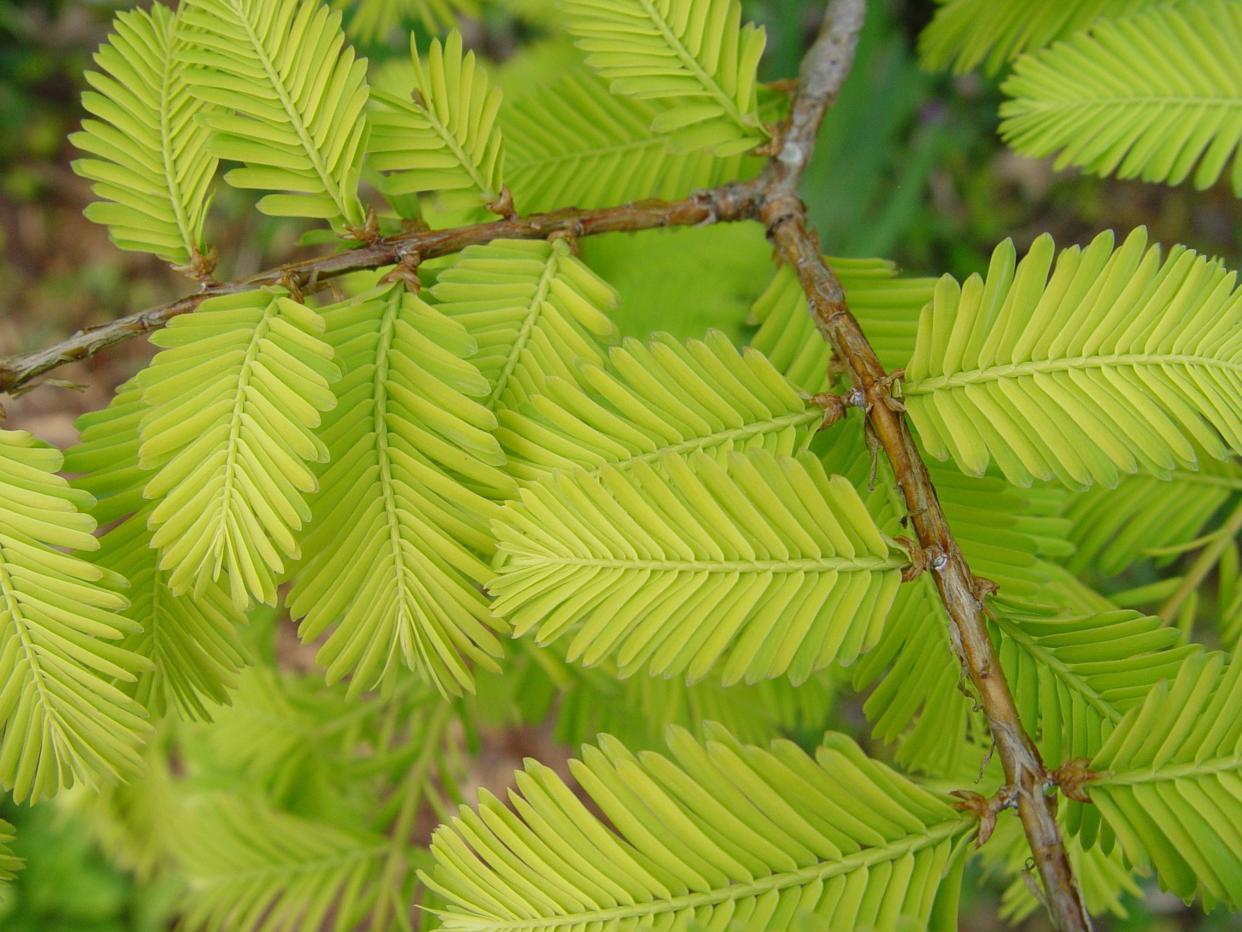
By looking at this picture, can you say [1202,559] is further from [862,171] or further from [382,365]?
[862,171]

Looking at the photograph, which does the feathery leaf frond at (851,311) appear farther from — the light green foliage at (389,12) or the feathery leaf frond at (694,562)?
the light green foliage at (389,12)

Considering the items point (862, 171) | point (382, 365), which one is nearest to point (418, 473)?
point (382, 365)

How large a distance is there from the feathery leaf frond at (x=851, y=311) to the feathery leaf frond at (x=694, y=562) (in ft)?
0.66

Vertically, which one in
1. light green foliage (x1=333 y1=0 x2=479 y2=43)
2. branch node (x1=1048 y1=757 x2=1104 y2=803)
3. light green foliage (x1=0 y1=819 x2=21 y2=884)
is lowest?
light green foliage (x1=0 y1=819 x2=21 y2=884)

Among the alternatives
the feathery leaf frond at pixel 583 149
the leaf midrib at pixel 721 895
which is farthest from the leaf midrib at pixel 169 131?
the leaf midrib at pixel 721 895

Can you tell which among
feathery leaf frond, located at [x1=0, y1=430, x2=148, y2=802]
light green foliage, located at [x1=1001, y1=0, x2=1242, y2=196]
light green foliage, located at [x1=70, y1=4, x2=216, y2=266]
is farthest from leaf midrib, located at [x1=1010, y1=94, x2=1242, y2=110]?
feathery leaf frond, located at [x1=0, y1=430, x2=148, y2=802]

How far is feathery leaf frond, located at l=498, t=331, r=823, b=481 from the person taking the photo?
61 cm

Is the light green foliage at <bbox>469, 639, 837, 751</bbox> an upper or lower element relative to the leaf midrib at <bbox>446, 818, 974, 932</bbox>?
upper

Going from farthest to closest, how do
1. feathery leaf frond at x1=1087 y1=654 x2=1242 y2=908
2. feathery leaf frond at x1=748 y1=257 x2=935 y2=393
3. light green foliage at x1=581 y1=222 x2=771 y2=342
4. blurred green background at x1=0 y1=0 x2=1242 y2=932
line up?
blurred green background at x1=0 y1=0 x2=1242 y2=932 < light green foliage at x1=581 y1=222 x2=771 y2=342 < feathery leaf frond at x1=748 y1=257 x2=935 y2=393 < feathery leaf frond at x1=1087 y1=654 x2=1242 y2=908

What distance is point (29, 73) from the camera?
245 centimetres

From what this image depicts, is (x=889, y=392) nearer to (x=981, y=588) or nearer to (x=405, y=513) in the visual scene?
(x=981, y=588)

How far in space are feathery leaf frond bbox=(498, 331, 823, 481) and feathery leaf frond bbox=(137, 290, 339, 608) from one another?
15 cm

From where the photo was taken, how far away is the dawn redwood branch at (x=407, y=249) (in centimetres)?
64

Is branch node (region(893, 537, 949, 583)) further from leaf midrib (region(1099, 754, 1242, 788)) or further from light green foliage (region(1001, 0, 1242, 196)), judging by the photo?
light green foliage (region(1001, 0, 1242, 196))
